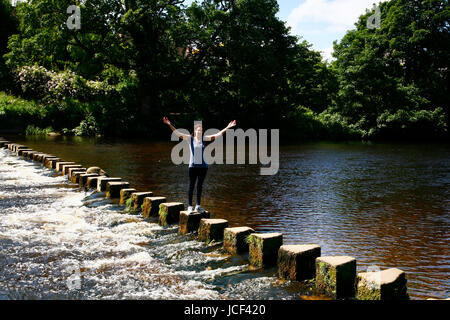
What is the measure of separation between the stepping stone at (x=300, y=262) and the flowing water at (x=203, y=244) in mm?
210

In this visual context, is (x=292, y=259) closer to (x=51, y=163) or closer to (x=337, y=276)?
(x=337, y=276)

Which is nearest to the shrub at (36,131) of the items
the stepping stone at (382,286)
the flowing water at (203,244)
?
the flowing water at (203,244)

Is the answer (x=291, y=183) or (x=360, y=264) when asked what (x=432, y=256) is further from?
(x=291, y=183)

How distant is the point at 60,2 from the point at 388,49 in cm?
2701

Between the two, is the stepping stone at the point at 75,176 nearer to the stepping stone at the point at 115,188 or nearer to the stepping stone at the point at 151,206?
the stepping stone at the point at 115,188

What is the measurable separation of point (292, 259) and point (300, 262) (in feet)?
0.36

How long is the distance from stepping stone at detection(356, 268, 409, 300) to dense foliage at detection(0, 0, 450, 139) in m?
29.1

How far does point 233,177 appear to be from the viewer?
15633 mm

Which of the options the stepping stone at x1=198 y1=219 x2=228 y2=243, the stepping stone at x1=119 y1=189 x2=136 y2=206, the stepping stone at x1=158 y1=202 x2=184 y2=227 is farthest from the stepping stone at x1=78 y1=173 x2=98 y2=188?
the stepping stone at x1=198 y1=219 x2=228 y2=243

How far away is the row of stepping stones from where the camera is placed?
202 inches

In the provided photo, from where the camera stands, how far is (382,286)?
4.99m

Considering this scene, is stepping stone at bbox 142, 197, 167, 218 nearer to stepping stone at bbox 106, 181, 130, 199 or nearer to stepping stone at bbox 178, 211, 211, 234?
stepping stone at bbox 178, 211, 211, 234

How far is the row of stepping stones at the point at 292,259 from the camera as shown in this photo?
5.14m
